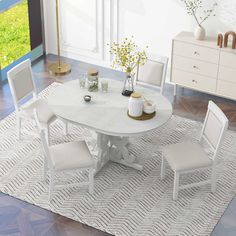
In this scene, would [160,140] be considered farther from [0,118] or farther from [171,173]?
[0,118]

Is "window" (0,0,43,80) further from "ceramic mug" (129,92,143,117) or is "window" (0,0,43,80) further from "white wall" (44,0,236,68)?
Answer: "ceramic mug" (129,92,143,117)

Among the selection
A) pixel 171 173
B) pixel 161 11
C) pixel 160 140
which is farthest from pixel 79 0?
pixel 171 173

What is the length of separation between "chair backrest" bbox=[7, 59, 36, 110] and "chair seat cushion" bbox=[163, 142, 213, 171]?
172 cm

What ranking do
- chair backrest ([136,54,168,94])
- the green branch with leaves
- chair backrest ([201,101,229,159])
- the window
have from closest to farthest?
chair backrest ([201,101,229,159])
chair backrest ([136,54,168,94])
the green branch with leaves
the window

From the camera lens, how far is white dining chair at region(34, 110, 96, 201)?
16.2 feet

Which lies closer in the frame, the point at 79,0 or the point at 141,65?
the point at 141,65

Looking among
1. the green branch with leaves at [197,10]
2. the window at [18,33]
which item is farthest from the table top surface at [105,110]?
the window at [18,33]

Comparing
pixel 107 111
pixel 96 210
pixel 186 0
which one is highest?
pixel 186 0

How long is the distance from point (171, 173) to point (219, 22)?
7.11 feet

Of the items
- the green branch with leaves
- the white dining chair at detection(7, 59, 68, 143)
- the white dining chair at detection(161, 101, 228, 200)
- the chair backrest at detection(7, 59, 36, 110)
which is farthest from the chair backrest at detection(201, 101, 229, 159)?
the chair backrest at detection(7, 59, 36, 110)

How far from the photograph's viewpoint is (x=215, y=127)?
5062mm

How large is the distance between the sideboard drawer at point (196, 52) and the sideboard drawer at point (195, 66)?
53 mm

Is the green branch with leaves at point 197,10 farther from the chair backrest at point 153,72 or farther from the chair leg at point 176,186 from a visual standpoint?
the chair leg at point 176,186

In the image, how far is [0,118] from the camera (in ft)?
21.2
